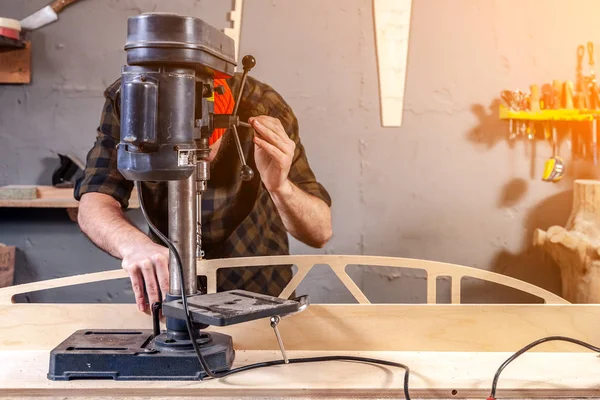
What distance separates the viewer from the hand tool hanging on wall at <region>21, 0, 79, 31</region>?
2.60 metres

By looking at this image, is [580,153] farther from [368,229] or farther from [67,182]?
[67,182]

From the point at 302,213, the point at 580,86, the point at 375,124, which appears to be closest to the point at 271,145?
the point at 302,213

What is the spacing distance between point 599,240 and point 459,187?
0.58 meters

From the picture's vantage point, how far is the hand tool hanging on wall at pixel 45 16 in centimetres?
260

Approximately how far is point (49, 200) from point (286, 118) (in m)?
1.02

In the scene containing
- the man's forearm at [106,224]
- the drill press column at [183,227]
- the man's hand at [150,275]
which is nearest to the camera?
the drill press column at [183,227]

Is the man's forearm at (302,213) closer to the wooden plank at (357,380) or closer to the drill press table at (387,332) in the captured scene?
the drill press table at (387,332)

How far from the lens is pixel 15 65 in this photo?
2.62m

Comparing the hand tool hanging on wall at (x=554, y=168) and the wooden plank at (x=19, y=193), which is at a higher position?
the hand tool hanging on wall at (x=554, y=168)

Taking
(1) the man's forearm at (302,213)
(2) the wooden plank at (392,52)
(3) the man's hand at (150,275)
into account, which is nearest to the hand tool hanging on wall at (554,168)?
(2) the wooden plank at (392,52)

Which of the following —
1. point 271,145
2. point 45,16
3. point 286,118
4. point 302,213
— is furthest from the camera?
point 45,16

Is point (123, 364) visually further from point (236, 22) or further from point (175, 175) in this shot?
point (236, 22)

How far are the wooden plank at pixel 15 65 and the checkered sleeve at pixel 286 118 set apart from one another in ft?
3.73

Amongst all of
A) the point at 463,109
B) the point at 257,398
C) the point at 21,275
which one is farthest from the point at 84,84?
the point at 257,398
